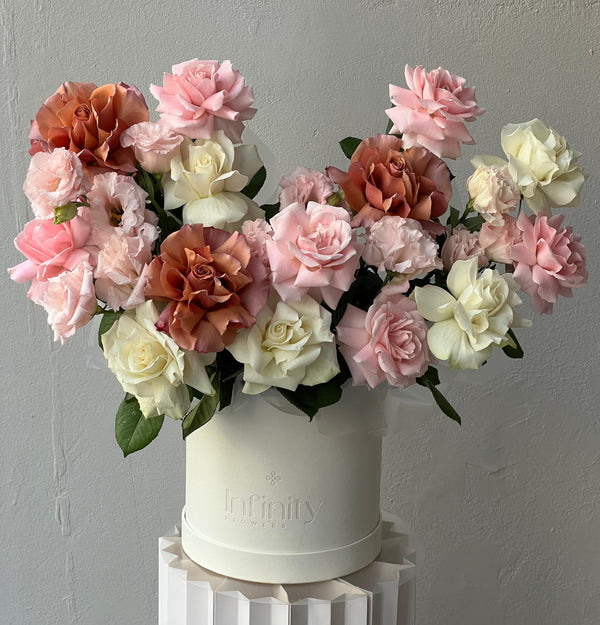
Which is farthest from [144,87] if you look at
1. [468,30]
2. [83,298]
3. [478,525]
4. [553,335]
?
[478,525]

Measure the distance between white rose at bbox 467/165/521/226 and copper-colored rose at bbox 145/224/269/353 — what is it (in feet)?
0.79

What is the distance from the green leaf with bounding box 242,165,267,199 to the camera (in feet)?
2.98

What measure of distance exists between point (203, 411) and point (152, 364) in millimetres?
90

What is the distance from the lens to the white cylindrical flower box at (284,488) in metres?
0.87

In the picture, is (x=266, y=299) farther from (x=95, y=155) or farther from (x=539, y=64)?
(x=539, y=64)

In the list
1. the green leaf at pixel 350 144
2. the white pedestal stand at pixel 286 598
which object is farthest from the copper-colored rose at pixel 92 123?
the white pedestal stand at pixel 286 598

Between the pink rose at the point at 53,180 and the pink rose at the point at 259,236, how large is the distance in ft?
0.52

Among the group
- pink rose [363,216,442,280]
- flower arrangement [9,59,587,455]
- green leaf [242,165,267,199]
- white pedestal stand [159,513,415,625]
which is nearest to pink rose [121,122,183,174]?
flower arrangement [9,59,587,455]

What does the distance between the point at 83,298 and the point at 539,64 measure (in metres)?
0.82

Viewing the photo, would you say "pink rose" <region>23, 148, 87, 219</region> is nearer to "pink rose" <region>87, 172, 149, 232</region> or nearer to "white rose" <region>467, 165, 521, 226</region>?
"pink rose" <region>87, 172, 149, 232</region>

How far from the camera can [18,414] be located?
1383mm

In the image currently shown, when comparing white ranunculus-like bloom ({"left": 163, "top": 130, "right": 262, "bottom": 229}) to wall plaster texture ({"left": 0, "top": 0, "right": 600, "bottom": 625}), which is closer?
white ranunculus-like bloom ({"left": 163, "top": 130, "right": 262, "bottom": 229})

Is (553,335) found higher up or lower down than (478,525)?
higher up

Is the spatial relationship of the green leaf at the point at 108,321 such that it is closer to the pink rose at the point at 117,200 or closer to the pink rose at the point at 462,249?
the pink rose at the point at 117,200
